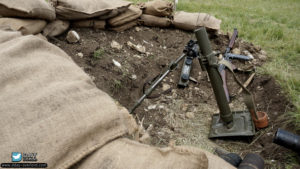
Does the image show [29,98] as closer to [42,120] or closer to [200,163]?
[42,120]

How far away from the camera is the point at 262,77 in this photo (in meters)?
3.17

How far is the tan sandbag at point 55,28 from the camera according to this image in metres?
2.96

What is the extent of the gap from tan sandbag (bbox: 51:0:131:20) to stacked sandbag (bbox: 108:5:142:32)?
0.20m

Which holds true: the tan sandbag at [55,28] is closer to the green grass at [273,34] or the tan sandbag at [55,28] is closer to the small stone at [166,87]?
the small stone at [166,87]

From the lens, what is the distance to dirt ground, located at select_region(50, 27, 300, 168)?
231cm

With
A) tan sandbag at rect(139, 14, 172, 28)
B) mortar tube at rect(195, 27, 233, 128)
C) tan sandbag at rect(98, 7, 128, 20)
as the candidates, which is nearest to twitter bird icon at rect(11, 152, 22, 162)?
mortar tube at rect(195, 27, 233, 128)

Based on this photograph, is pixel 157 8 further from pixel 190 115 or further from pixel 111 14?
pixel 190 115

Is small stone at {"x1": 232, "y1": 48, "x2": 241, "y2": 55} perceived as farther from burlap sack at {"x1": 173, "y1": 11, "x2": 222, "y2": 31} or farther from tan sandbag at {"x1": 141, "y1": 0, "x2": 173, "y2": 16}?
tan sandbag at {"x1": 141, "y1": 0, "x2": 173, "y2": 16}

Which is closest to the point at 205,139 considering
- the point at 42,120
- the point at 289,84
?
the point at 289,84

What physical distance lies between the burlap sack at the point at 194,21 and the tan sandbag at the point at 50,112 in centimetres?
344

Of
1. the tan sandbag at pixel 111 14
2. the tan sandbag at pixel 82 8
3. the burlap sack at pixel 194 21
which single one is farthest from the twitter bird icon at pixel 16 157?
the burlap sack at pixel 194 21

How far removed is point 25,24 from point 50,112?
2.01m

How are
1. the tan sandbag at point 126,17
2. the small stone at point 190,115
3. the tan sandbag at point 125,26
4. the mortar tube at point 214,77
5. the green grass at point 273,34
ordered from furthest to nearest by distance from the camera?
the tan sandbag at point 125,26, the tan sandbag at point 126,17, the green grass at point 273,34, the small stone at point 190,115, the mortar tube at point 214,77

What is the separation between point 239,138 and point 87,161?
1813 millimetres
